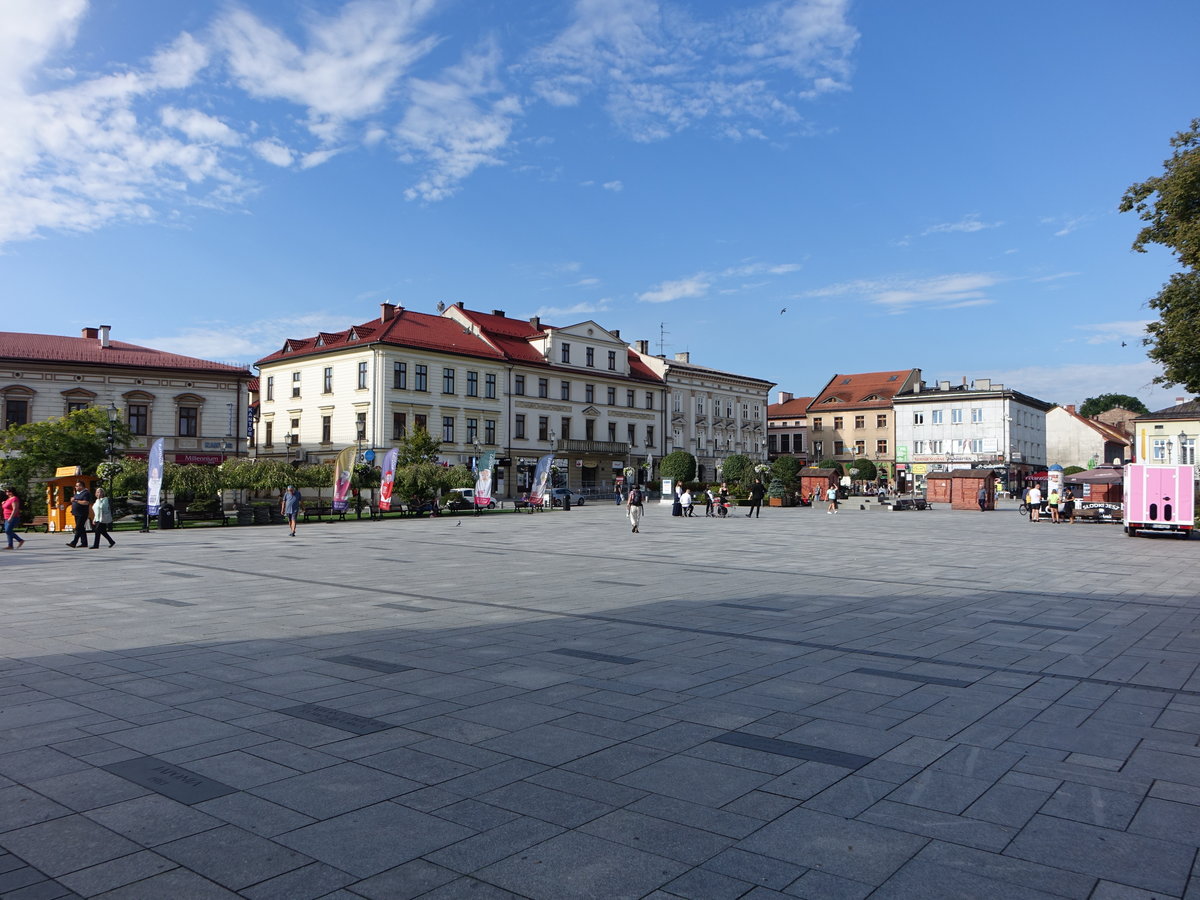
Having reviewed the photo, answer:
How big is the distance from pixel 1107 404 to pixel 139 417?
141m

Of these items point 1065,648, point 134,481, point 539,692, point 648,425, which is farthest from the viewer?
point 648,425

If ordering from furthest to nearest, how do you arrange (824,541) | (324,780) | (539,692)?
(824,541) → (539,692) → (324,780)

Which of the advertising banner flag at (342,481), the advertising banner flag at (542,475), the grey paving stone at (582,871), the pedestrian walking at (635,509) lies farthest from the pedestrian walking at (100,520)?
the grey paving stone at (582,871)

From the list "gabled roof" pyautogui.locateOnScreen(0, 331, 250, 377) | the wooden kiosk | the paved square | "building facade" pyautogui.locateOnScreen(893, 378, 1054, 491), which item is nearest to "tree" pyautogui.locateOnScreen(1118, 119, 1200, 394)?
the paved square

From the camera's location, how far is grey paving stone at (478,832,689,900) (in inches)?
140

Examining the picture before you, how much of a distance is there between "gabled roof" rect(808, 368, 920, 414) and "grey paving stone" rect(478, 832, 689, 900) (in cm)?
9232

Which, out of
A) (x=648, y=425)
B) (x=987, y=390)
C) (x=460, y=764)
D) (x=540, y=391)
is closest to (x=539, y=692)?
(x=460, y=764)

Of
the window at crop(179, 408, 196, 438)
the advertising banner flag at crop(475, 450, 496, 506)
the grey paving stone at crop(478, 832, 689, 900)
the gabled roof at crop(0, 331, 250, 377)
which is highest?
the gabled roof at crop(0, 331, 250, 377)

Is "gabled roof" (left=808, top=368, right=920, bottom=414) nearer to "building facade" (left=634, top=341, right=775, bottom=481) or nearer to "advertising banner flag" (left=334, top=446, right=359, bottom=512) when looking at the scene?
"building facade" (left=634, top=341, right=775, bottom=481)

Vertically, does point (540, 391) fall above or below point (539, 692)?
above

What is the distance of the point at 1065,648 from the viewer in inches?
346

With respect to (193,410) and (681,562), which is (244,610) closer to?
(681,562)

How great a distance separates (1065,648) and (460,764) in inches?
267

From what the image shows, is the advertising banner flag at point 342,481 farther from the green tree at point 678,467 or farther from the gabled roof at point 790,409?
the gabled roof at point 790,409
